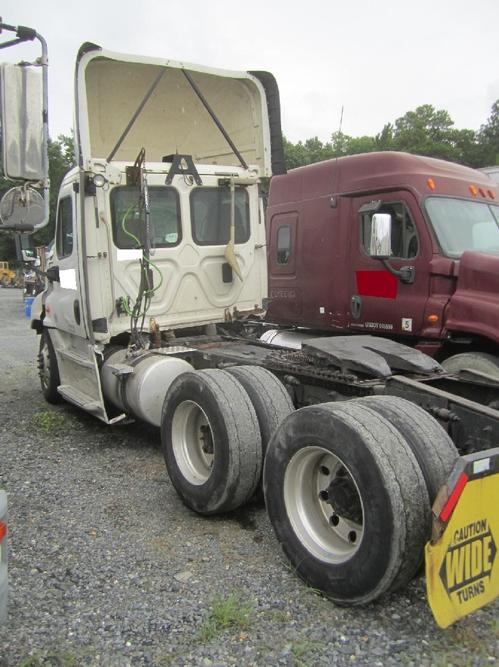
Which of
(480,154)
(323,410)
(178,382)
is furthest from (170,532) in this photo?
(480,154)

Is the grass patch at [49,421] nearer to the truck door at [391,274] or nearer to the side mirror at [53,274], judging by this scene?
the side mirror at [53,274]

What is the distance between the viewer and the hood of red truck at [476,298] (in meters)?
5.15

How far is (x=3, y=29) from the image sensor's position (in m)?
3.58

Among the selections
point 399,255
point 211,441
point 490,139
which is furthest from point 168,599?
point 490,139

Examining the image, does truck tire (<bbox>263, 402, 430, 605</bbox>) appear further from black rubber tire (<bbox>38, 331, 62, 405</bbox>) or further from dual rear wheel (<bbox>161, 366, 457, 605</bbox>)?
black rubber tire (<bbox>38, 331, 62, 405</bbox>)

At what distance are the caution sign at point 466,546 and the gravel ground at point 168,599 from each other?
0.83ft

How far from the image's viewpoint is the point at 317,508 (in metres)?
3.31

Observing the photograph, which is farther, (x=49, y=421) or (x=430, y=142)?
(x=430, y=142)

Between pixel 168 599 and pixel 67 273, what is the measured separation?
4041 mm

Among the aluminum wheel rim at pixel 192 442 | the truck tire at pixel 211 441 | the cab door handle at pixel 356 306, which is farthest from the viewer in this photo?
the cab door handle at pixel 356 306

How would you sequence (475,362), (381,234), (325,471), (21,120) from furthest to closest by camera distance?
1. (381,234)
2. (475,362)
3. (21,120)
4. (325,471)

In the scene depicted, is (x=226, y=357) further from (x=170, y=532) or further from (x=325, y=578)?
(x=325, y=578)

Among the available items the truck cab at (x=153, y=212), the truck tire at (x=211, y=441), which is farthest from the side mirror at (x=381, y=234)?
the truck tire at (x=211, y=441)

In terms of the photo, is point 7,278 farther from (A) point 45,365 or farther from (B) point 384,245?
(B) point 384,245
